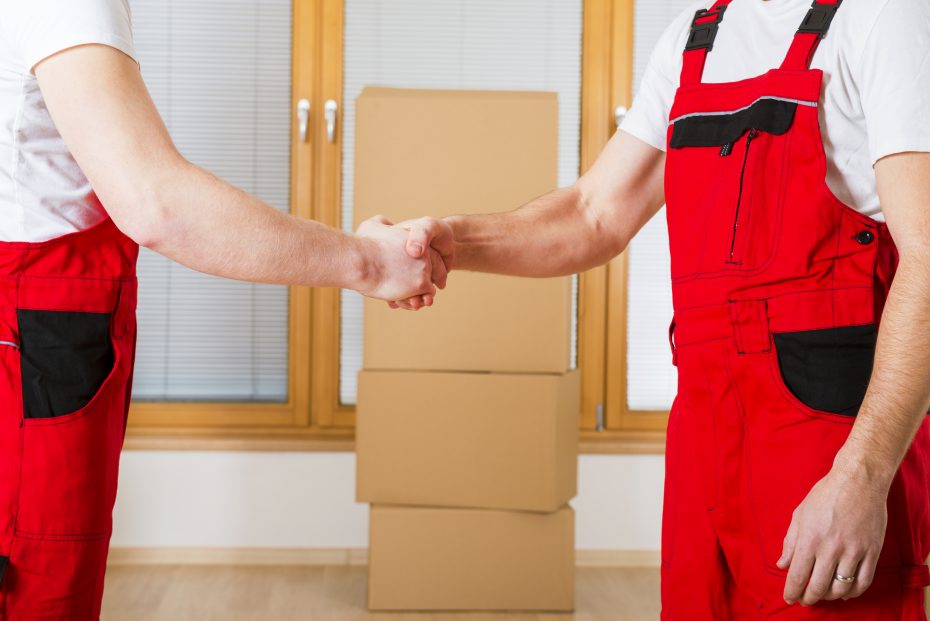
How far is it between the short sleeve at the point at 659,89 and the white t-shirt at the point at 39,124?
0.79 m

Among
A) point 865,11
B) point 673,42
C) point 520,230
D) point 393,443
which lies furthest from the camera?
point 393,443

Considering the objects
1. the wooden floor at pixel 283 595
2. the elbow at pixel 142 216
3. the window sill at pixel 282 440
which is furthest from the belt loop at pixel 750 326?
the window sill at pixel 282 440

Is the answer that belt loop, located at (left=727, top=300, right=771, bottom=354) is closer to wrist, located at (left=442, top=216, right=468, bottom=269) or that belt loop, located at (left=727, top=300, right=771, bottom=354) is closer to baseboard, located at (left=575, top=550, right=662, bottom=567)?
wrist, located at (left=442, top=216, right=468, bottom=269)

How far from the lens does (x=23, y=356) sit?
129 centimetres

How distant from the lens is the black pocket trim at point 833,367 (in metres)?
1.15

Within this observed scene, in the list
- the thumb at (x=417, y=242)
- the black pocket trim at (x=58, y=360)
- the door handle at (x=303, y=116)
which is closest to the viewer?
the black pocket trim at (x=58, y=360)

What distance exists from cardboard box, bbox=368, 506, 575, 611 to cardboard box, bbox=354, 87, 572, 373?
49 centimetres

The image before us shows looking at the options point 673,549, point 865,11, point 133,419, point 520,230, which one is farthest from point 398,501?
point 865,11

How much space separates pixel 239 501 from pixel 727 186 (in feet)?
8.35

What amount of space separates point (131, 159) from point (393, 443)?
1.78m

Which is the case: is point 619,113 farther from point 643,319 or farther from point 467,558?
point 467,558

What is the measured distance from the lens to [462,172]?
111 inches

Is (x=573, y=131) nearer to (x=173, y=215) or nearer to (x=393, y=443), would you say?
(x=393, y=443)

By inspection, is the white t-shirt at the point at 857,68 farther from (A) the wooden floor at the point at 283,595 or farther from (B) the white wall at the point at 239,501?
(B) the white wall at the point at 239,501
